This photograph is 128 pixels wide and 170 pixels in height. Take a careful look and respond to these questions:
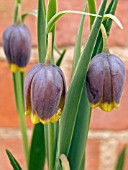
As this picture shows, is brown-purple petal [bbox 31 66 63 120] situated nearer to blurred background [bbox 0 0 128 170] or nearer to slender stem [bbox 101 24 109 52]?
slender stem [bbox 101 24 109 52]

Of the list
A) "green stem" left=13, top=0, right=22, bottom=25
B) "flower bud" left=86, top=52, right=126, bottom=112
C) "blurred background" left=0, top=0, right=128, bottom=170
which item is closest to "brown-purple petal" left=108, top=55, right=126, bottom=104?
"flower bud" left=86, top=52, right=126, bottom=112

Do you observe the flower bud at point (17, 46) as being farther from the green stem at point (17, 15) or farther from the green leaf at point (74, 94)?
Answer: the green leaf at point (74, 94)

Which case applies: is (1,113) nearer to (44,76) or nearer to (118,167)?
(118,167)

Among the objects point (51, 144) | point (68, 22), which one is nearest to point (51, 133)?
point (51, 144)

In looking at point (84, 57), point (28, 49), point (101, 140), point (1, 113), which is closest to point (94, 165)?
point (101, 140)

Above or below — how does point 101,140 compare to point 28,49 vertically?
below

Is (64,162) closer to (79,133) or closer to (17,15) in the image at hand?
(79,133)
